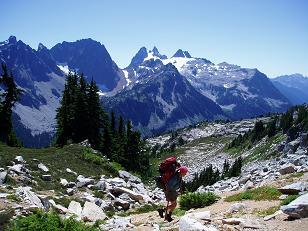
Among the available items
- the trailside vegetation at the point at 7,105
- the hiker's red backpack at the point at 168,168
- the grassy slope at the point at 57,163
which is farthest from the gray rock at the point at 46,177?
the trailside vegetation at the point at 7,105

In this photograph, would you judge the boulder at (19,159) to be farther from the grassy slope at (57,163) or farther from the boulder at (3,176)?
the boulder at (3,176)

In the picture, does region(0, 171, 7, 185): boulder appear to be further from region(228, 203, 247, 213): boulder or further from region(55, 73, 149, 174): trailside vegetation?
region(55, 73, 149, 174): trailside vegetation

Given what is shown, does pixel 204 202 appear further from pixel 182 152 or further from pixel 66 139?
pixel 182 152

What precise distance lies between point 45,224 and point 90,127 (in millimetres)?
50881

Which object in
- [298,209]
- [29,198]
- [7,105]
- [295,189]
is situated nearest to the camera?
[298,209]

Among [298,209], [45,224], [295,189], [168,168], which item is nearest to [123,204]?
[168,168]

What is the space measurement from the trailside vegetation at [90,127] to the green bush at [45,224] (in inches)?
1786

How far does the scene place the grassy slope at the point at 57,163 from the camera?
27828 mm

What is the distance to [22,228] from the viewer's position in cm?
1241

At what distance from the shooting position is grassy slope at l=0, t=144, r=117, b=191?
1096 inches

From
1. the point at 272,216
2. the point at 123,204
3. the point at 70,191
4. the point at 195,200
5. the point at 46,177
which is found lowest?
the point at 123,204

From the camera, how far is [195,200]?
19828 mm

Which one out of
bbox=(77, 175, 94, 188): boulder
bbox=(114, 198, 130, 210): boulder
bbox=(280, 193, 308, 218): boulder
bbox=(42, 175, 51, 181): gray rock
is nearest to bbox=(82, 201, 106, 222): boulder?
bbox=(114, 198, 130, 210): boulder

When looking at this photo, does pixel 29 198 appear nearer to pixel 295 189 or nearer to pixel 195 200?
pixel 195 200
